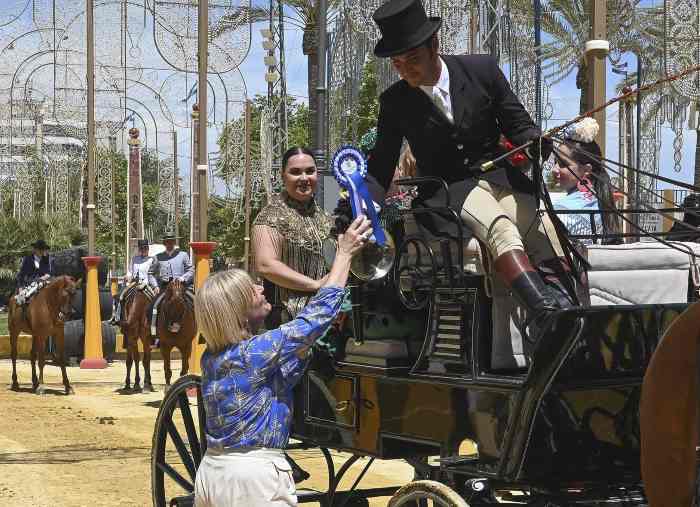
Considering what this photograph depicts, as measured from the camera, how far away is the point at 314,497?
235 inches

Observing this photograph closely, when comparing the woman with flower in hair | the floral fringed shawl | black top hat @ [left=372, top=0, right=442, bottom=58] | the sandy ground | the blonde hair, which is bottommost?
the sandy ground

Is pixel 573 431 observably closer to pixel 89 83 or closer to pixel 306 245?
pixel 306 245

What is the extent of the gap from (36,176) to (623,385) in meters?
49.5

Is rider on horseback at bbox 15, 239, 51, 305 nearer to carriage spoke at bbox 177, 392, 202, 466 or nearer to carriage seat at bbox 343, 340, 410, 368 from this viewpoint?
carriage spoke at bbox 177, 392, 202, 466

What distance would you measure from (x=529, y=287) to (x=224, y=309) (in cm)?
112

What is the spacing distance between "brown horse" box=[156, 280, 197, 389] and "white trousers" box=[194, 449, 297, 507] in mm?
13080

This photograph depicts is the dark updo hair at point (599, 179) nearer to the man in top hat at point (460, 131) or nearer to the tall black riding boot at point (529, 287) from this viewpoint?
the man in top hat at point (460, 131)

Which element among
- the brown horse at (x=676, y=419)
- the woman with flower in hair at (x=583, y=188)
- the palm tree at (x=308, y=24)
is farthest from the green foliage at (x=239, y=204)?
the brown horse at (x=676, y=419)

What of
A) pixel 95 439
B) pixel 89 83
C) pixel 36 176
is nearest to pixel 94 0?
pixel 89 83

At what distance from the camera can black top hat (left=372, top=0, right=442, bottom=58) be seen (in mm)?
4953

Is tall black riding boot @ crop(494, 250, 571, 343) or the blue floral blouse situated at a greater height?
tall black riding boot @ crop(494, 250, 571, 343)

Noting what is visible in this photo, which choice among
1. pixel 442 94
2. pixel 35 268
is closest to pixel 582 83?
pixel 35 268

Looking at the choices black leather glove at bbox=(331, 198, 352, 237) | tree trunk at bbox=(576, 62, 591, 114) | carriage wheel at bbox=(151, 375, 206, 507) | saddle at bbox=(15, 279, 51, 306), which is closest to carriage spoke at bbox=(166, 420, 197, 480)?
carriage wheel at bbox=(151, 375, 206, 507)

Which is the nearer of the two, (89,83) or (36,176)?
(89,83)
